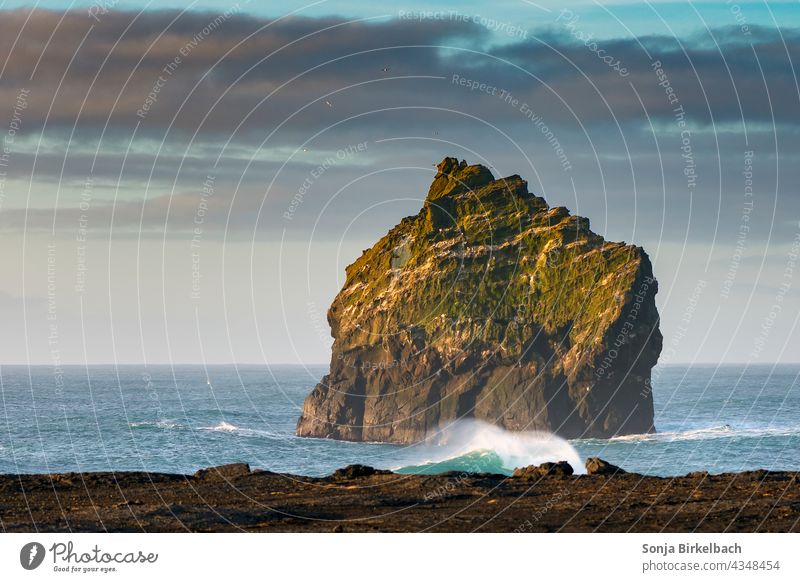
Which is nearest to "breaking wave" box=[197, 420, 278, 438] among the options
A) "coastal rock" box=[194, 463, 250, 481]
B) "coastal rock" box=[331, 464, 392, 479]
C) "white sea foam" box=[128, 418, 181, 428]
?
"white sea foam" box=[128, 418, 181, 428]

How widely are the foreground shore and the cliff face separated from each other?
293 ft

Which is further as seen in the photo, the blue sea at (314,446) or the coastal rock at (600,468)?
the blue sea at (314,446)

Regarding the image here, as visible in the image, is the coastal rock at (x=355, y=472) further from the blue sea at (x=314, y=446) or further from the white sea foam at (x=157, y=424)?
the white sea foam at (x=157, y=424)

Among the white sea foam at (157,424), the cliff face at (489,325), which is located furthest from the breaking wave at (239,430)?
the cliff face at (489,325)

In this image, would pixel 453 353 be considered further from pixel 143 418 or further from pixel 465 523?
pixel 465 523

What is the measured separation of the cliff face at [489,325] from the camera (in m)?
134

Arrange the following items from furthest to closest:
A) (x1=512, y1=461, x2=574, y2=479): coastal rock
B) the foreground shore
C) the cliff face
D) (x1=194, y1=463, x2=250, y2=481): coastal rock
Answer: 1. the cliff face
2. (x1=512, y1=461, x2=574, y2=479): coastal rock
3. (x1=194, y1=463, x2=250, y2=481): coastal rock
4. the foreground shore

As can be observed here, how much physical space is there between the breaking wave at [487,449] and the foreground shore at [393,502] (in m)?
65.9

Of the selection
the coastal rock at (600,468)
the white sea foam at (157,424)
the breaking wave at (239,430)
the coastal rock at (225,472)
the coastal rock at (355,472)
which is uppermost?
the coastal rock at (600,468)

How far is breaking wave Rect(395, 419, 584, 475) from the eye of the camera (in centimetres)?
11231
